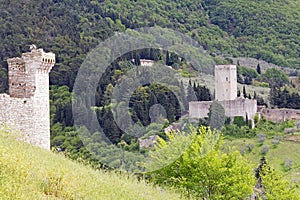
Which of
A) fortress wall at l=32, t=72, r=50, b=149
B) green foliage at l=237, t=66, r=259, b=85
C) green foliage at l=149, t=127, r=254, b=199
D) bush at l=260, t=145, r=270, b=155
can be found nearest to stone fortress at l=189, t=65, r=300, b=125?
bush at l=260, t=145, r=270, b=155

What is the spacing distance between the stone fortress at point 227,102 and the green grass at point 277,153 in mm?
5151

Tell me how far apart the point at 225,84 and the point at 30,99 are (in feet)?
214

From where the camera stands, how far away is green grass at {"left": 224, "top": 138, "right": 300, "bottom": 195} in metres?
60.1

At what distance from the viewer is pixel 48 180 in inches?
523

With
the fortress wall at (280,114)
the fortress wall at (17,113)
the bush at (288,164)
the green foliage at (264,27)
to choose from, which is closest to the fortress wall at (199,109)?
the fortress wall at (280,114)

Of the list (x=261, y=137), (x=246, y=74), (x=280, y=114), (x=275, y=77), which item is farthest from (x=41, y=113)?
(x=275, y=77)

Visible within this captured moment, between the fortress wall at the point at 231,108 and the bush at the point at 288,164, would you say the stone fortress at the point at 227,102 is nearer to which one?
the fortress wall at the point at 231,108

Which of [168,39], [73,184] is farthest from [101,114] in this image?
[168,39]

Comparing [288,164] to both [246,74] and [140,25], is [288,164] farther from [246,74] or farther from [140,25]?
[140,25]

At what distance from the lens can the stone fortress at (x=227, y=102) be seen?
245 ft

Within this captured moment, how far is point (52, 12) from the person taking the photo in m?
135

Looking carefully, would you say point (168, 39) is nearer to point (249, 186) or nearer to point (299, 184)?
point (299, 184)

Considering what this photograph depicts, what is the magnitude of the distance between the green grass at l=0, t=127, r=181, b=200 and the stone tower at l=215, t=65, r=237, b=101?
2520 inches

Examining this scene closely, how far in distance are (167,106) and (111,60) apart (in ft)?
57.4
